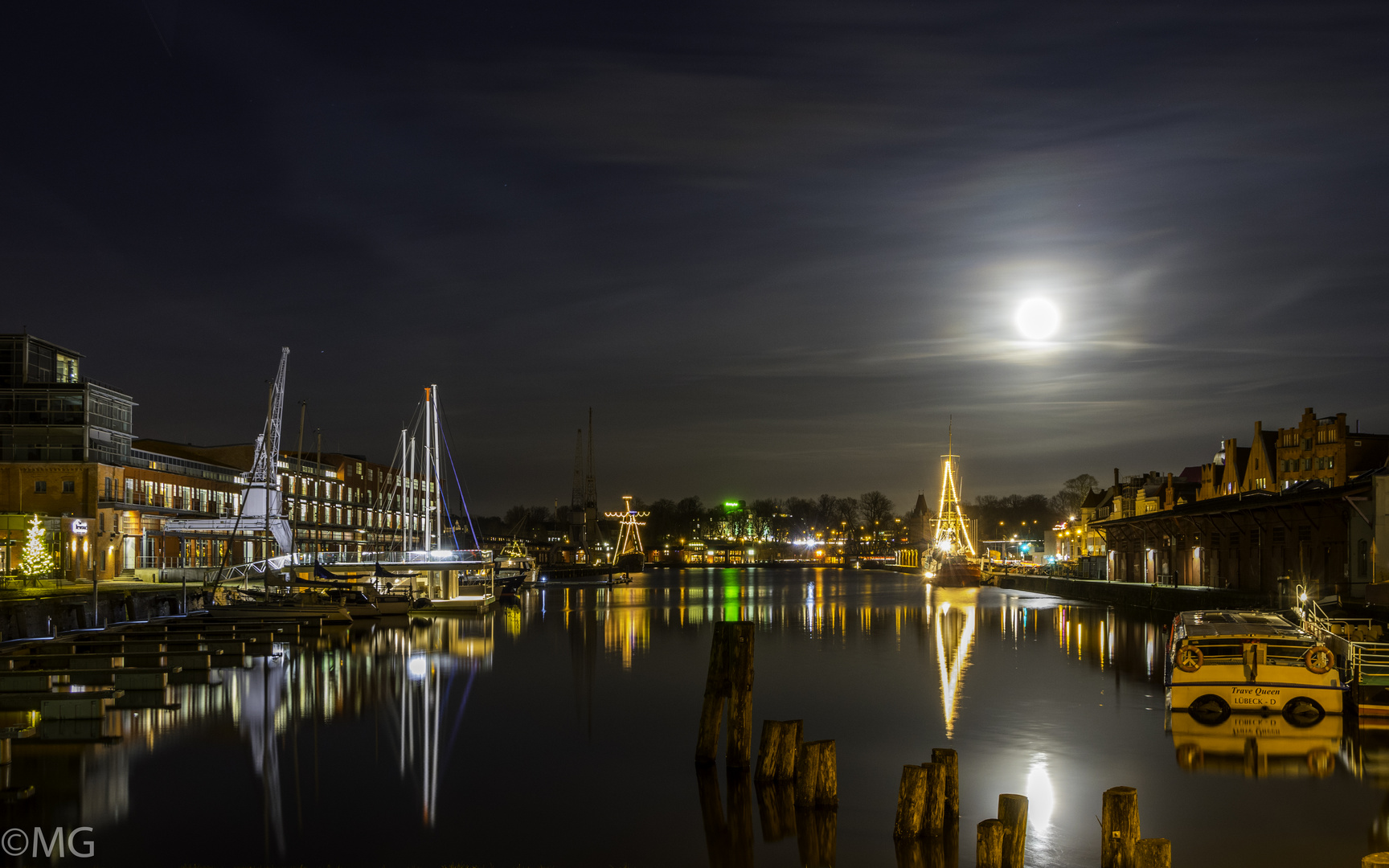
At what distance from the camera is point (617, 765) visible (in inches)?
832

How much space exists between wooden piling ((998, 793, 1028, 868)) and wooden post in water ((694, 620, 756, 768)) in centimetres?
623

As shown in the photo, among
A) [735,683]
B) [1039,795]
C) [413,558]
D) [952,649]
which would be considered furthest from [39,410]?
[1039,795]

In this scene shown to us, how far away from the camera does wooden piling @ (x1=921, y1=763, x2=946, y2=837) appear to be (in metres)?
14.2

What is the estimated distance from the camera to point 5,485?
205 ft

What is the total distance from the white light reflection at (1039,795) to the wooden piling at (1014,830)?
4.31 metres

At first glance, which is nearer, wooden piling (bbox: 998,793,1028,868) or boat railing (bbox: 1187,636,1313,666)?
wooden piling (bbox: 998,793,1028,868)

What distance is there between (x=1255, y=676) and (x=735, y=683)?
41.6 ft

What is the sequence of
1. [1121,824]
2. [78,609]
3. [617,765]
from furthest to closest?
[78,609] → [617,765] → [1121,824]

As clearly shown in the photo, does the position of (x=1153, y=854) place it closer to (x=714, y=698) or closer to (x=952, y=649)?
(x=714, y=698)

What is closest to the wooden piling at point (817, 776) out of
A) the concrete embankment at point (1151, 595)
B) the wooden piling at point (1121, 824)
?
the wooden piling at point (1121, 824)

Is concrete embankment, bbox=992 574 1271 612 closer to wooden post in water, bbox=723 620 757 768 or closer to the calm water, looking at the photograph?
the calm water

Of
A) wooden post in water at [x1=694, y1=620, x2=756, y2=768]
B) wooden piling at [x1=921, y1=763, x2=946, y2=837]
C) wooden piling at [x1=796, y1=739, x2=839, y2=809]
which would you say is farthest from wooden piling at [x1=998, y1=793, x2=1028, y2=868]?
A: wooden post in water at [x1=694, y1=620, x2=756, y2=768]

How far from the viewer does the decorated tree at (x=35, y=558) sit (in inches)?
2083

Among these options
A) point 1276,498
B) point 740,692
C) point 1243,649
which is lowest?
point 1243,649
